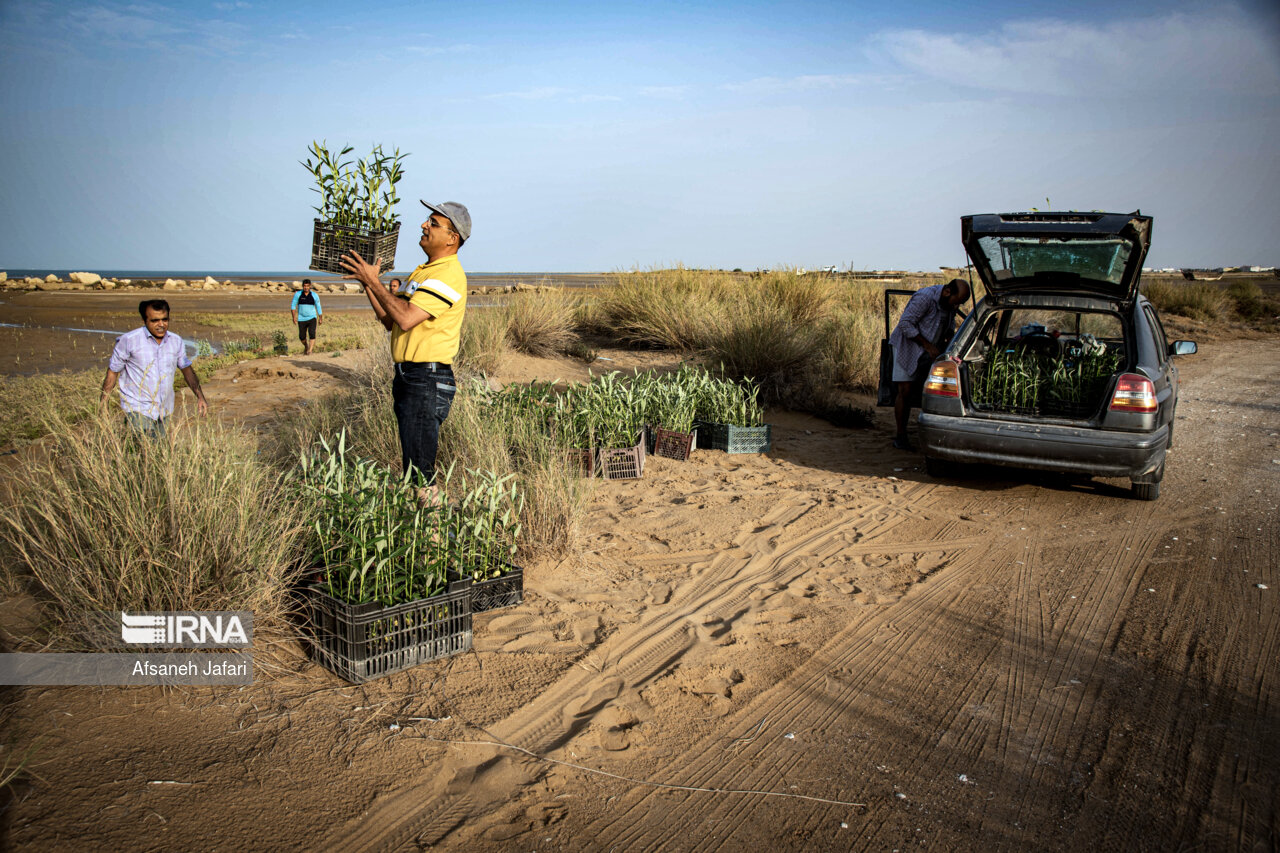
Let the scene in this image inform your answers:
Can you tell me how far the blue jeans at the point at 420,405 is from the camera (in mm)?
4359

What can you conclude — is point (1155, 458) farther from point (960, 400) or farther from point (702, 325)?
point (702, 325)

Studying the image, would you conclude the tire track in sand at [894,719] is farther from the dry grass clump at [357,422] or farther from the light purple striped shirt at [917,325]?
the light purple striped shirt at [917,325]

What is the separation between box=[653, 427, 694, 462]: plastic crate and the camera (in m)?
7.40

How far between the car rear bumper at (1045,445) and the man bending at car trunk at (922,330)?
165cm

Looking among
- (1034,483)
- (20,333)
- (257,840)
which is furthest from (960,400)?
(20,333)

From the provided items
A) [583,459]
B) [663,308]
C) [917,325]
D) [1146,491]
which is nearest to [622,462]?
[583,459]

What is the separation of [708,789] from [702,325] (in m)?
11.7

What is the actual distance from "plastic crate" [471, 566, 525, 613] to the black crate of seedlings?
8.13 feet

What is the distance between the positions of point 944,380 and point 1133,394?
1.38 meters

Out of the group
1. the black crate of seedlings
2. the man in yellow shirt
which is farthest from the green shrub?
the black crate of seedlings

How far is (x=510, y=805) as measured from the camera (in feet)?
8.71

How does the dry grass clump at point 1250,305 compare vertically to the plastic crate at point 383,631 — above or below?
above

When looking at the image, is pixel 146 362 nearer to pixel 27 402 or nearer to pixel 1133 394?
pixel 27 402

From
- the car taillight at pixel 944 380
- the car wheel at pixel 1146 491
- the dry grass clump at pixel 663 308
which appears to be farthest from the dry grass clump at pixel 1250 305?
the car taillight at pixel 944 380
